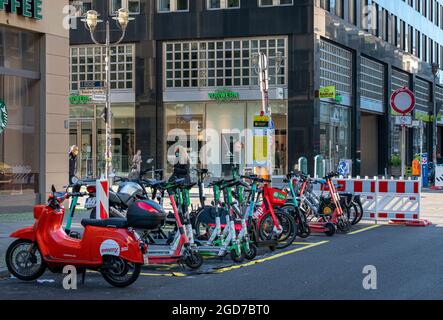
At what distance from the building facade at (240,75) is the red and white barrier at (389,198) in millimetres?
17917

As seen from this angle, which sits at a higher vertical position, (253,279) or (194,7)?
(194,7)

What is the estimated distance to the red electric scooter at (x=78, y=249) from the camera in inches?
359

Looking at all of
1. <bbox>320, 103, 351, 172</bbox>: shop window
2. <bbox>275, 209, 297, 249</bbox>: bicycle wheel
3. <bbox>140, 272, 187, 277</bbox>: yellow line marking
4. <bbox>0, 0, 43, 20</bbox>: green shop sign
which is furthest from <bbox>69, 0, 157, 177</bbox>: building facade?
<bbox>140, 272, 187, 277</bbox>: yellow line marking

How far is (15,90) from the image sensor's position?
19.3 metres

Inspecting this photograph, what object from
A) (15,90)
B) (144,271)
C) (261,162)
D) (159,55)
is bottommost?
(144,271)

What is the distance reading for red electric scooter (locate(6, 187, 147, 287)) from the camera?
9.12m

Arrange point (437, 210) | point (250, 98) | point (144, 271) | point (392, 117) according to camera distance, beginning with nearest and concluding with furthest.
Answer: point (144, 271), point (437, 210), point (250, 98), point (392, 117)

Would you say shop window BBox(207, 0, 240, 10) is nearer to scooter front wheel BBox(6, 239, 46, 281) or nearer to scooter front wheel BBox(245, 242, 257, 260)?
scooter front wheel BBox(245, 242, 257, 260)

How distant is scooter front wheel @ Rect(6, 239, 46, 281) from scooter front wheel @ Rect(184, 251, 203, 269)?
1.98 metres

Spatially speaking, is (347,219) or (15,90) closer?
(347,219)
